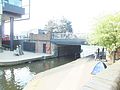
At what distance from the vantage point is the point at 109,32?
780 inches

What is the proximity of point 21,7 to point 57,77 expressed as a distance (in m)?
30.7

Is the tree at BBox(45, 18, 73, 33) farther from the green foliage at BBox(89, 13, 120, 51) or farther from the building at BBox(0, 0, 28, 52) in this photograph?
the green foliage at BBox(89, 13, 120, 51)

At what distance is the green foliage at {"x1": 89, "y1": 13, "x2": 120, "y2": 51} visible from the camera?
1977 centimetres

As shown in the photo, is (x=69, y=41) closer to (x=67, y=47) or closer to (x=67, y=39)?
(x=67, y=39)

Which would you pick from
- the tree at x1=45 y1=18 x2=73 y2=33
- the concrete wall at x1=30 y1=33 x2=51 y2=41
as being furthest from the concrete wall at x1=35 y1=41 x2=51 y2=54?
the tree at x1=45 y1=18 x2=73 y2=33

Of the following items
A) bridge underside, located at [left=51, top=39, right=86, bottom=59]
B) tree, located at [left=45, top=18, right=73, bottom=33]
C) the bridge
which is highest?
tree, located at [left=45, top=18, right=73, bottom=33]

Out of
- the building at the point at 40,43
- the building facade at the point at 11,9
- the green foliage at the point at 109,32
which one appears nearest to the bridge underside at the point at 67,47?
the building at the point at 40,43

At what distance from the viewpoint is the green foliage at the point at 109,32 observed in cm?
1977

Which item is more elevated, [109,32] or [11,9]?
[11,9]

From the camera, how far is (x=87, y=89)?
330 cm

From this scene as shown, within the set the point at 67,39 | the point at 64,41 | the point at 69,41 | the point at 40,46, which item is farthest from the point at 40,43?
the point at 69,41

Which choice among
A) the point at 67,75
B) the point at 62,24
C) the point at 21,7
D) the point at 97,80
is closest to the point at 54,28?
the point at 62,24

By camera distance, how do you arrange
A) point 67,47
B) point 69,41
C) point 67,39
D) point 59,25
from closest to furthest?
point 69,41
point 67,39
point 67,47
point 59,25

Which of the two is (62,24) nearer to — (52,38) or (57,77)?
(52,38)
